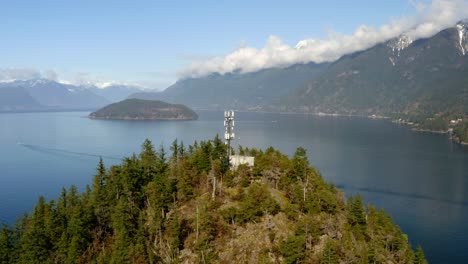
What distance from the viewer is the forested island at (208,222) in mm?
55375

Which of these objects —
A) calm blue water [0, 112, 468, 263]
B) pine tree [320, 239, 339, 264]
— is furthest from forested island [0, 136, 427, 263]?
calm blue water [0, 112, 468, 263]

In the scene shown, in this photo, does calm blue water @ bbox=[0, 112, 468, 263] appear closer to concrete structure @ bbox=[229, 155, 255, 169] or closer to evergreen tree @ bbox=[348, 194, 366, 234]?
evergreen tree @ bbox=[348, 194, 366, 234]

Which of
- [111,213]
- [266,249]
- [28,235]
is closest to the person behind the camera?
[266,249]

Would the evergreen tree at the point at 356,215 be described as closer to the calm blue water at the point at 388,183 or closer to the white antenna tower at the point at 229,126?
the white antenna tower at the point at 229,126

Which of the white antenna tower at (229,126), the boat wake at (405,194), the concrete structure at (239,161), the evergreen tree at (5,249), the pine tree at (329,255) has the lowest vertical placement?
the boat wake at (405,194)

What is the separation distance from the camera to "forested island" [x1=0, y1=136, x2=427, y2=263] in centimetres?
5538

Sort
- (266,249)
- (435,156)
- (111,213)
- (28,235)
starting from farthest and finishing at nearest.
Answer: (435,156)
(111,213)
(28,235)
(266,249)

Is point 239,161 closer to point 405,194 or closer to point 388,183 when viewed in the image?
point 405,194

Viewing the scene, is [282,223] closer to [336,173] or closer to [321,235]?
[321,235]

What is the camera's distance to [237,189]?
65438mm

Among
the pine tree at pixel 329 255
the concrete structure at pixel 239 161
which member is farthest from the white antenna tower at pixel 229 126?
the pine tree at pixel 329 255

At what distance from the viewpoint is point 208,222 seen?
56656mm

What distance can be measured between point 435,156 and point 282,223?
16456 centimetres

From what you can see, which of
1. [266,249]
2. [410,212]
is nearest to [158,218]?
[266,249]
